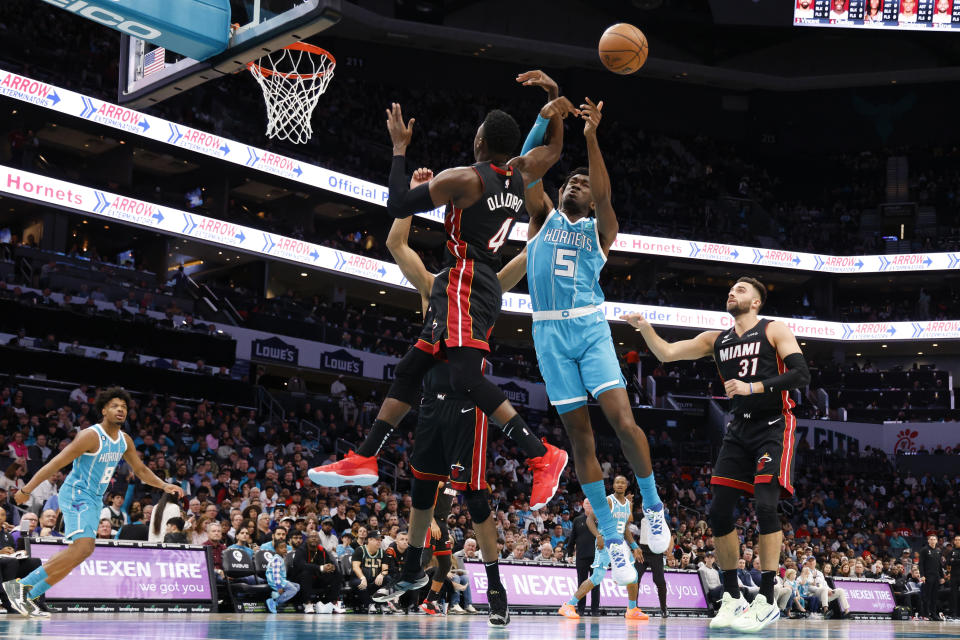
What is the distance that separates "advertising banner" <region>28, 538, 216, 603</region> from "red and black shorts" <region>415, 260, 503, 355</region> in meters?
6.73

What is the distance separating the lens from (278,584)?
43.7 feet

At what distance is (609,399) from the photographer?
22.6 feet

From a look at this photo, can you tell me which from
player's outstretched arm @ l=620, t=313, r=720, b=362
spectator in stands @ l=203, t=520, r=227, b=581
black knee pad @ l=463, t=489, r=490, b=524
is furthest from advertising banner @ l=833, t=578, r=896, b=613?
black knee pad @ l=463, t=489, r=490, b=524

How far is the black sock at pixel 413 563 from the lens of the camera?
6.85m

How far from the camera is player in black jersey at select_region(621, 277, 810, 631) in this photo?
7.26 meters

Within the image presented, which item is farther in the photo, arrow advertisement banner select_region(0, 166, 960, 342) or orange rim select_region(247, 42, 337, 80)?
arrow advertisement banner select_region(0, 166, 960, 342)

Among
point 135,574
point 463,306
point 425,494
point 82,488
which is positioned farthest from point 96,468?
point 463,306

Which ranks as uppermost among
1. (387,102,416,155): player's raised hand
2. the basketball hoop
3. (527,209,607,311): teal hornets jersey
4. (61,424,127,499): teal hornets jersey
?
the basketball hoop

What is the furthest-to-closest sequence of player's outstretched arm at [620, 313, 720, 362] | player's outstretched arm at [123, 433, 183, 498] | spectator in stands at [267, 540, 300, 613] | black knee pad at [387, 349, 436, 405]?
spectator in stands at [267, 540, 300, 613], player's outstretched arm at [123, 433, 183, 498], player's outstretched arm at [620, 313, 720, 362], black knee pad at [387, 349, 436, 405]

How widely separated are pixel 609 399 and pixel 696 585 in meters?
13.3

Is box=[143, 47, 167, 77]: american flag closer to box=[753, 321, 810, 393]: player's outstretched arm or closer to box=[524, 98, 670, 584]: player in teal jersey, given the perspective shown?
box=[524, 98, 670, 584]: player in teal jersey

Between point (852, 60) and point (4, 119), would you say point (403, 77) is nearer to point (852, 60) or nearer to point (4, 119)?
point (4, 119)

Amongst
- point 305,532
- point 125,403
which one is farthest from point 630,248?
point 125,403

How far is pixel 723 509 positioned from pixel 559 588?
9528 millimetres
